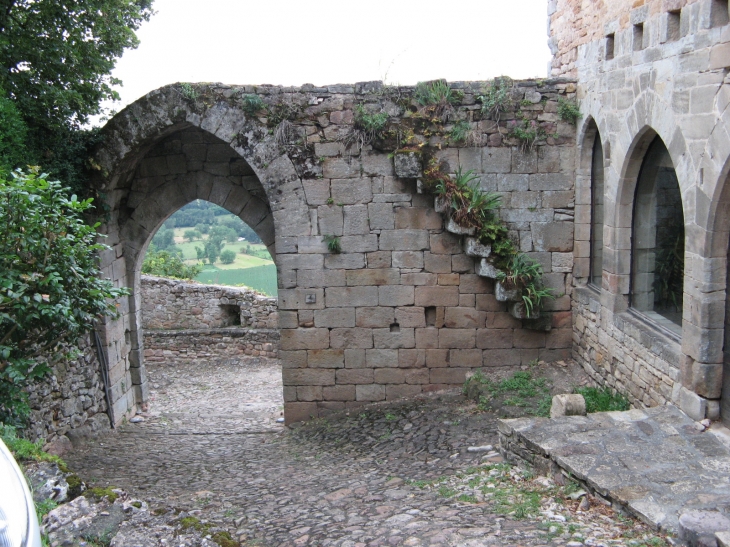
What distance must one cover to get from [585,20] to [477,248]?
2.77 m

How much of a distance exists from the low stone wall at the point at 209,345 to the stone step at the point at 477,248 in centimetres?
663

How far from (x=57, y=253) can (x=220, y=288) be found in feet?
27.3

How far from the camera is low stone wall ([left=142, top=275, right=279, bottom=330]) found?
14.0m

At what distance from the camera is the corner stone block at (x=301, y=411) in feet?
27.6

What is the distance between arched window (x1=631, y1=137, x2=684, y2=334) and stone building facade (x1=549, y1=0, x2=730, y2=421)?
0.06ft

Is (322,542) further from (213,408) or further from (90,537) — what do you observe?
(213,408)

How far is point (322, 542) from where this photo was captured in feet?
15.3

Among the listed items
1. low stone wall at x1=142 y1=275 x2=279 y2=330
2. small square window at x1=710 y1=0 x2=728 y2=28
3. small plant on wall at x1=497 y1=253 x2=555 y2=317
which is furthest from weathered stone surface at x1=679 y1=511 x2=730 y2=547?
low stone wall at x1=142 y1=275 x2=279 y2=330

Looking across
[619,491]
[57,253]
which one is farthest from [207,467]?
[619,491]

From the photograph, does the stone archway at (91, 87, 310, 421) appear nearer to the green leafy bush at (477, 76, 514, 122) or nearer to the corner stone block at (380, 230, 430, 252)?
the corner stone block at (380, 230, 430, 252)

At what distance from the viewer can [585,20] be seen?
7.49 metres

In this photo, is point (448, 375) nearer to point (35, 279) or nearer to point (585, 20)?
point (585, 20)

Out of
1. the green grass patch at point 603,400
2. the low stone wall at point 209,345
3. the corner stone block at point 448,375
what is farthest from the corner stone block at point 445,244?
the low stone wall at point 209,345

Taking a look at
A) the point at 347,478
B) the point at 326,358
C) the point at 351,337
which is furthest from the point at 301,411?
the point at 347,478
